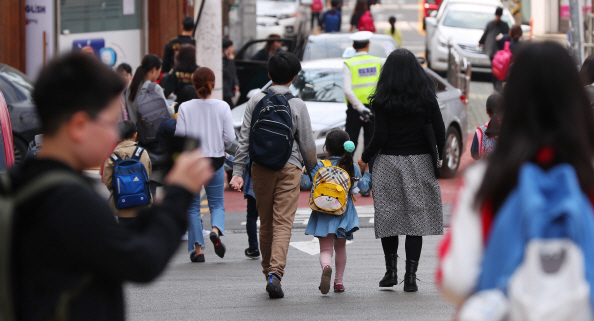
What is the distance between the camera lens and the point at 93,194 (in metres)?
2.24

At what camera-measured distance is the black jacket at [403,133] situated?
632 cm

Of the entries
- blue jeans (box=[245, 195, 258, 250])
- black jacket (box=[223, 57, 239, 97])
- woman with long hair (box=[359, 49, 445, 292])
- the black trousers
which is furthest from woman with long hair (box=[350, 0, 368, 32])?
woman with long hair (box=[359, 49, 445, 292])

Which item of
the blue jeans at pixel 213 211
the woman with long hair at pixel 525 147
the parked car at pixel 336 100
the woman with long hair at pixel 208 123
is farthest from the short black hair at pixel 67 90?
the parked car at pixel 336 100

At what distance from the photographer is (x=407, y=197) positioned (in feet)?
20.8

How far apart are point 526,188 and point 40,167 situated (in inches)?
48.6

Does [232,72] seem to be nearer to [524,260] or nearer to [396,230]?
[396,230]

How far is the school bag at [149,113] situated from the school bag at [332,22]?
1705cm

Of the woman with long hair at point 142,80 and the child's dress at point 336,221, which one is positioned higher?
the woman with long hair at point 142,80

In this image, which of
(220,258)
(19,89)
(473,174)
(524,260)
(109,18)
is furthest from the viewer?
(109,18)

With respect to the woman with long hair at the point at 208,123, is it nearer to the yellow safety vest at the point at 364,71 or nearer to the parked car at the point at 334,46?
the yellow safety vest at the point at 364,71

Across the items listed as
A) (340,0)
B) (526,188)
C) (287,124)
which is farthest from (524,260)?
(340,0)

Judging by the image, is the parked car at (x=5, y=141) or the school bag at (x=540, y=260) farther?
the parked car at (x=5, y=141)

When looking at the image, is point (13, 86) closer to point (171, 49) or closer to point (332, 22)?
point (171, 49)

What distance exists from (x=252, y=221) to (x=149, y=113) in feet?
5.83
